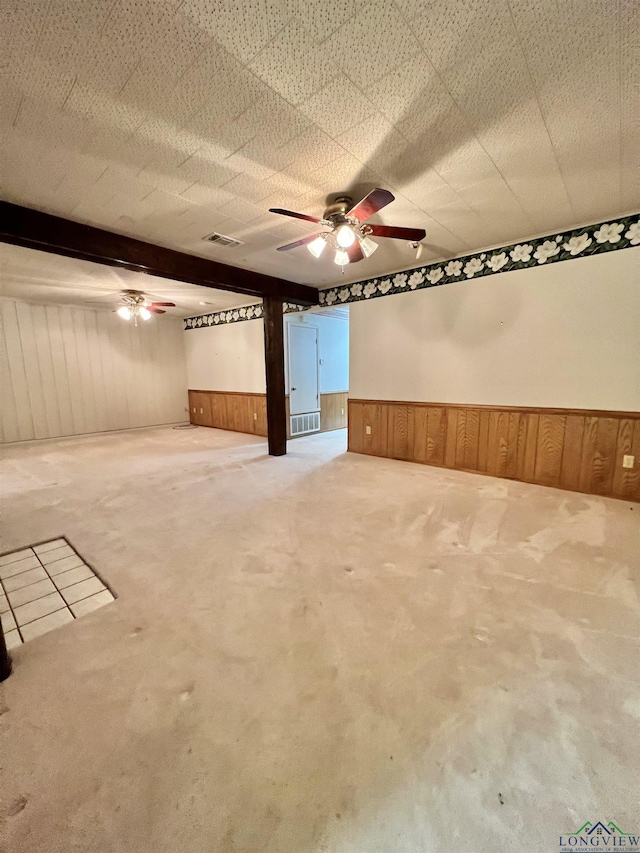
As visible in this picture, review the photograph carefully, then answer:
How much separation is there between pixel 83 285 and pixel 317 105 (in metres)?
4.65

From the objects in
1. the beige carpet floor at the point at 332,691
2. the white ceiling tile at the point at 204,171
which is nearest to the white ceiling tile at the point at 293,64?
the white ceiling tile at the point at 204,171

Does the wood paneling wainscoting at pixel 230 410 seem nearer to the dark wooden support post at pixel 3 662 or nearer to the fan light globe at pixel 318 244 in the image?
the fan light globe at pixel 318 244

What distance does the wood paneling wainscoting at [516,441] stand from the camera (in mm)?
3096

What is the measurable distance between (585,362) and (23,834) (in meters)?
4.36

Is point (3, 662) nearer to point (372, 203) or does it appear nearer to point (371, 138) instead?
point (372, 203)

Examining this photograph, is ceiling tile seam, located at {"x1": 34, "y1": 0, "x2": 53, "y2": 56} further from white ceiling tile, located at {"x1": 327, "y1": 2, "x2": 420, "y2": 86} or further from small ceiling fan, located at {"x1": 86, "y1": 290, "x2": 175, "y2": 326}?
small ceiling fan, located at {"x1": 86, "y1": 290, "x2": 175, "y2": 326}

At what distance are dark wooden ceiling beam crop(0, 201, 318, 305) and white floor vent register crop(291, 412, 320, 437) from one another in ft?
7.59

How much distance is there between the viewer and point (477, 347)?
381 cm

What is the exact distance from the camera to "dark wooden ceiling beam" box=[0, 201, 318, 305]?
2.62 meters

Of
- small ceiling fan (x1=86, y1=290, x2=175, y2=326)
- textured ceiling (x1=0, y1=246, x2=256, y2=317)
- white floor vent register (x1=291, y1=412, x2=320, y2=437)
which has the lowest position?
white floor vent register (x1=291, y1=412, x2=320, y2=437)

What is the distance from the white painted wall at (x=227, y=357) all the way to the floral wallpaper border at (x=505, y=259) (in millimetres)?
1759

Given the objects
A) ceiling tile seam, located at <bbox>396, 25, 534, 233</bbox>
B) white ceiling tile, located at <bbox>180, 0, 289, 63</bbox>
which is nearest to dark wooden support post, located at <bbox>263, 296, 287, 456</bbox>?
ceiling tile seam, located at <bbox>396, 25, 534, 233</bbox>

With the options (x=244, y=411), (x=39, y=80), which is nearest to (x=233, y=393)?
(x=244, y=411)

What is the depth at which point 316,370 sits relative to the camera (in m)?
6.49
